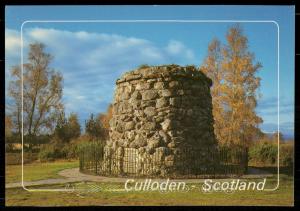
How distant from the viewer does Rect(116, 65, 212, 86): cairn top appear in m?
10.5

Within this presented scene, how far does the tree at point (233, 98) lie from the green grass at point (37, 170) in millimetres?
4842

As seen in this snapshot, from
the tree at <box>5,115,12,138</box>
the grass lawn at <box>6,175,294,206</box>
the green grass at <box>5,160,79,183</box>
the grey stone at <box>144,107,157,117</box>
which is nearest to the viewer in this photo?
the grass lawn at <box>6,175,294,206</box>

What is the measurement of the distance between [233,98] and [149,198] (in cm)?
566

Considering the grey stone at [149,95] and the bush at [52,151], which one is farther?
the grey stone at [149,95]

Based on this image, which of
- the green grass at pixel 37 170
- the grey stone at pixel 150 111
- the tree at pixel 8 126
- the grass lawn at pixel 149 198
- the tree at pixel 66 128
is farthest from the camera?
the grey stone at pixel 150 111

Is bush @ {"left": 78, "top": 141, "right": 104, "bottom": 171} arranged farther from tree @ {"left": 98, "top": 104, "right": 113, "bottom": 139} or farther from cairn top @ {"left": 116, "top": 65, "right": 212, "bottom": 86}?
cairn top @ {"left": 116, "top": 65, "right": 212, "bottom": 86}

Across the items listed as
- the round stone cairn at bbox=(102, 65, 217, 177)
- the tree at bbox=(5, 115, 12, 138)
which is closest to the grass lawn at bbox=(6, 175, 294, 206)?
the tree at bbox=(5, 115, 12, 138)

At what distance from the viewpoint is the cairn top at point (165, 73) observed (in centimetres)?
1048

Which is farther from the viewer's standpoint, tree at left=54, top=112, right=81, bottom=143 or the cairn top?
the cairn top

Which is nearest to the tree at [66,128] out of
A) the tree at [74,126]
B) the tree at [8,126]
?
the tree at [74,126]

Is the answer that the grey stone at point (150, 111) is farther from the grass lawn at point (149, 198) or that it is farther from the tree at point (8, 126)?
the tree at point (8, 126)

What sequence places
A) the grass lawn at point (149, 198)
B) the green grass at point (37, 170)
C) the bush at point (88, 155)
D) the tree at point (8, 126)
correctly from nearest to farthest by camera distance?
1. the grass lawn at point (149, 198)
2. the tree at point (8, 126)
3. the green grass at point (37, 170)
4. the bush at point (88, 155)

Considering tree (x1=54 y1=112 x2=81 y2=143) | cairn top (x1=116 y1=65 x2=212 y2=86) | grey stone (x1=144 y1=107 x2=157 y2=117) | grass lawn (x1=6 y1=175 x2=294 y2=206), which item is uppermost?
cairn top (x1=116 y1=65 x2=212 y2=86)

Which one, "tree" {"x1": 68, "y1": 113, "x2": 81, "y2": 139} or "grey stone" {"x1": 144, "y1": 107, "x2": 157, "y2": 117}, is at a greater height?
"grey stone" {"x1": 144, "y1": 107, "x2": 157, "y2": 117}
